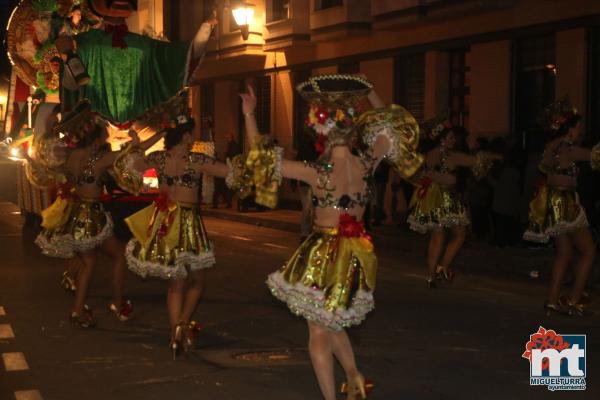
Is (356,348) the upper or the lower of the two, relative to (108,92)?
lower

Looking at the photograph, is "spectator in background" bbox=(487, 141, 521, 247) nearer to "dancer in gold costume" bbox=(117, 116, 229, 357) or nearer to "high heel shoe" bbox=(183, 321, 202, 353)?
"dancer in gold costume" bbox=(117, 116, 229, 357)

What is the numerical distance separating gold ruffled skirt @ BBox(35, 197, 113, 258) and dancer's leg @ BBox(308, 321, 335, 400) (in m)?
4.19

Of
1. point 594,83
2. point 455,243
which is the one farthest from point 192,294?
point 594,83

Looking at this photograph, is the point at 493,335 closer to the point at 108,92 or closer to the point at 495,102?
the point at 108,92

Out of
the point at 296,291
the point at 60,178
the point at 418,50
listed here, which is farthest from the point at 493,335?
the point at 418,50

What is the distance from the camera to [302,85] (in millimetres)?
6668

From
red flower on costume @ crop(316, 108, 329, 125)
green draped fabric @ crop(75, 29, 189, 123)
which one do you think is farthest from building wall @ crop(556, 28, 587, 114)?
red flower on costume @ crop(316, 108, 329, 125)

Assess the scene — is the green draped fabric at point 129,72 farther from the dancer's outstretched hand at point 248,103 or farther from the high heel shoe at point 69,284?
the dancer's outstretched hand at point 248,103

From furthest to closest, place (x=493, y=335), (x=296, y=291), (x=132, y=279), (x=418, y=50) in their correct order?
(x=418, y=50) < (x=132, y=279) < (x=493, y=335) < (x=296, y=291)

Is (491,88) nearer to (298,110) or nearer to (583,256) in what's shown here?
(298,110)

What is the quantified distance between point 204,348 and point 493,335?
2616mm

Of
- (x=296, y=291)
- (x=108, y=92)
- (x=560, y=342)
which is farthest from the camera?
(x=108, y=92)

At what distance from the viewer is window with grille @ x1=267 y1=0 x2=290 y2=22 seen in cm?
2814

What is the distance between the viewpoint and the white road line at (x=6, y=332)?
9469 millimetres
